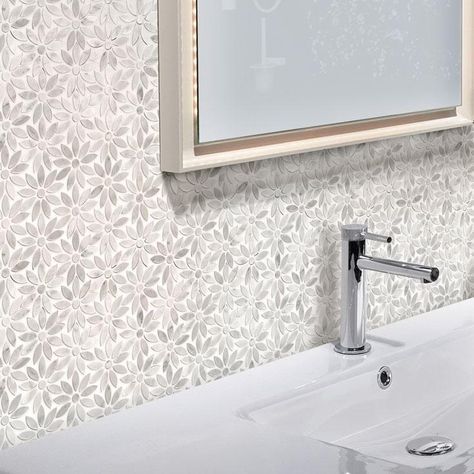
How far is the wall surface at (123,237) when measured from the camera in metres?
1.08

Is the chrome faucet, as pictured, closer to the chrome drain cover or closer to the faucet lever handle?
the faucet lever handle

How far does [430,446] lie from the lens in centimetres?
126

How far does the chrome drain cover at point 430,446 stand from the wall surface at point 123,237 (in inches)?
8.9

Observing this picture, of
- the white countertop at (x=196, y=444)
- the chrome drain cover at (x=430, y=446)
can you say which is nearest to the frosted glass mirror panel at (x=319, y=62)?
the white countertop at (x=196, y=444)

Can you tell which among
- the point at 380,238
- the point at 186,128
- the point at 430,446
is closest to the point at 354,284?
the point at 380,238

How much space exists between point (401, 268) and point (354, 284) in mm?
85

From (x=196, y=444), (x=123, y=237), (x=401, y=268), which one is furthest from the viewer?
(x=401, y=268)

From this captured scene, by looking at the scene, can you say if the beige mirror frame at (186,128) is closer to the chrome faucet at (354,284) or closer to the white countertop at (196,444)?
the chrome faucet at (354,284)

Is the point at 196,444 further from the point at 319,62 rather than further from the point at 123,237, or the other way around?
the point at 319,62


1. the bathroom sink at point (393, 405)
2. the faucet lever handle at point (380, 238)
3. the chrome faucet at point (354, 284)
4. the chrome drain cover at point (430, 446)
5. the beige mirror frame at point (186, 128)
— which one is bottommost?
the chrome drain cover at point (430, 446)

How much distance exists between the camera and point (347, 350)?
1.38 meters

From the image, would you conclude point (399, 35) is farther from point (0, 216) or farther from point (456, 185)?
point (0, 216)

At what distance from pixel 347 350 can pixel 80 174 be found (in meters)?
0.47

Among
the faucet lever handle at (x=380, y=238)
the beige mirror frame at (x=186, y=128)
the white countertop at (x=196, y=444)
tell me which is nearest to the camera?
the white countertop at (x=196, y=444)
